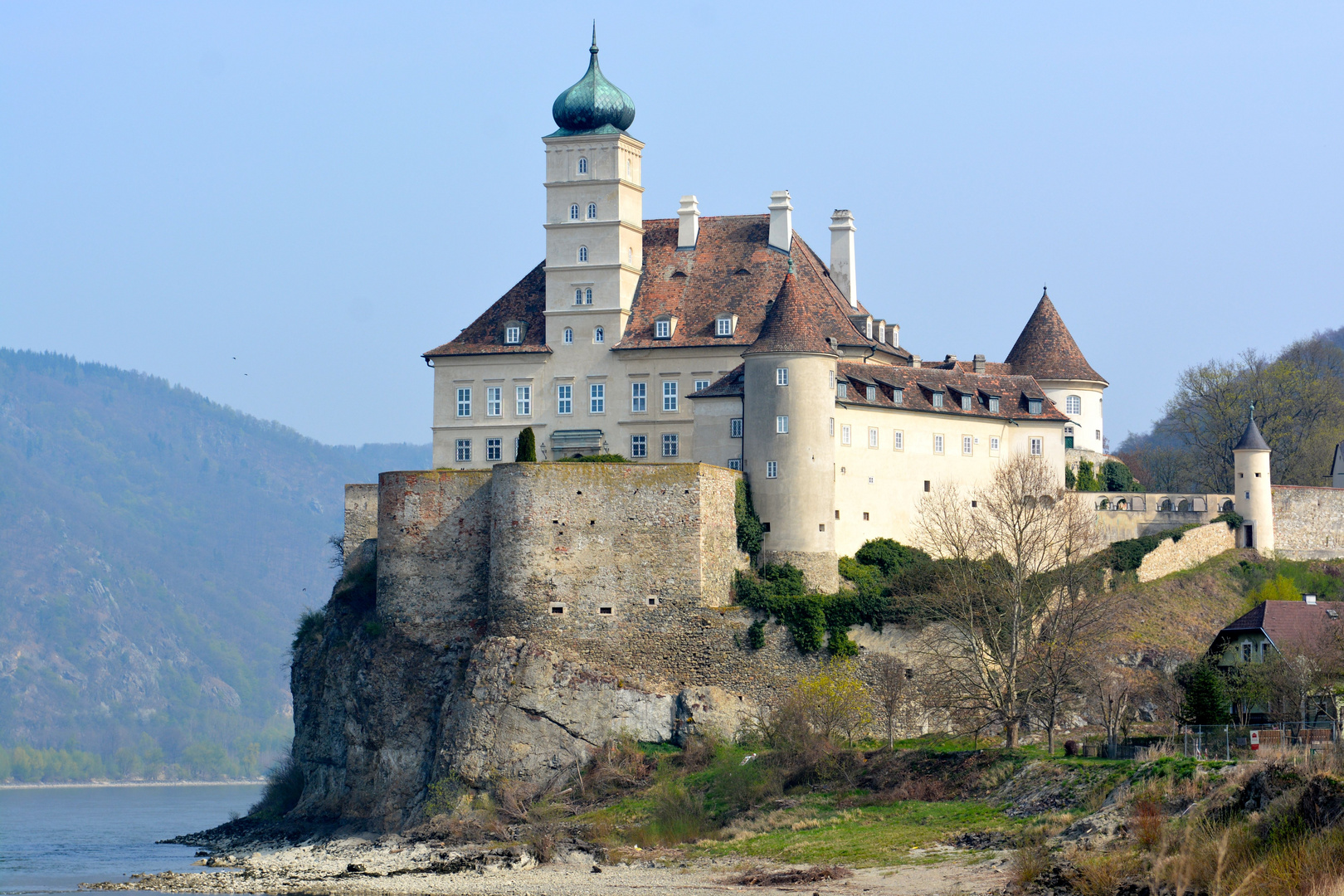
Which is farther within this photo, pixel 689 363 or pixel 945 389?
pixel 689 363

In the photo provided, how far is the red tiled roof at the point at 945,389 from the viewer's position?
214 feet

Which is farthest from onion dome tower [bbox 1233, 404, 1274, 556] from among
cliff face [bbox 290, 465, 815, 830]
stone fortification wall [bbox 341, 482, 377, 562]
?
stone fortification wall [bbox 341, 482, 377, 562]

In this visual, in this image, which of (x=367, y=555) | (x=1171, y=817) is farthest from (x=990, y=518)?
(x=1171, y=817)

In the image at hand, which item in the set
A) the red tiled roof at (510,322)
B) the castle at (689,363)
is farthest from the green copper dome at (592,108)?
the red tiled roof at (510,322)

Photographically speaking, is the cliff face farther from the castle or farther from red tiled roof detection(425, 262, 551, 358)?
red tiled roof detection(425, 262, 551, 358)

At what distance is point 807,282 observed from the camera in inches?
2766

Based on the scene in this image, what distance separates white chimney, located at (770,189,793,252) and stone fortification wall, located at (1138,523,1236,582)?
61.9 feet

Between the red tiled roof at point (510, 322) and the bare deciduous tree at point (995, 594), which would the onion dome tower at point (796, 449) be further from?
the red tiled roof at point (510, 322)

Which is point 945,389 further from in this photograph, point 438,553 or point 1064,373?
point 438,553

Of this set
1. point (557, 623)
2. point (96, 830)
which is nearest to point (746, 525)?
point (557, 623)

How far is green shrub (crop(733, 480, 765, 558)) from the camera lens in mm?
61000

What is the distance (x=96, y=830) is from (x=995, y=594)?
6215cm

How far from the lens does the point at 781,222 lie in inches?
2847

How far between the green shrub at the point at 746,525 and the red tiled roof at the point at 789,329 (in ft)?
15.9
